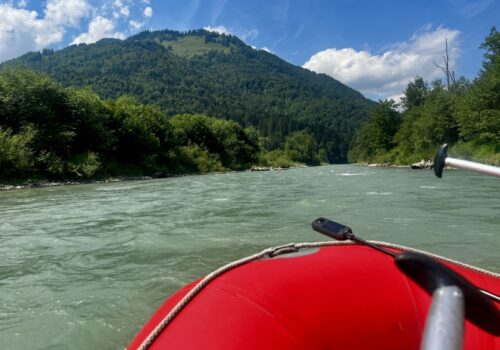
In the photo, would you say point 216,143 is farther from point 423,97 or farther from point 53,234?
point 53,234

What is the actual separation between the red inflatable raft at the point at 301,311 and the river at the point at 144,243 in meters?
1.94

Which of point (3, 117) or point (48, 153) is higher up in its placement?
point (3, 117)

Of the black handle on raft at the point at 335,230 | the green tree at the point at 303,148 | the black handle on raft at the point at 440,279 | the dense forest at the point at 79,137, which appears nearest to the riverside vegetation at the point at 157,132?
the dense forest at the point at 79,137

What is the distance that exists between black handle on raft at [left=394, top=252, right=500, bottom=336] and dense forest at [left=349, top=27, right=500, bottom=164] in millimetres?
31038

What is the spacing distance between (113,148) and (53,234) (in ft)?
104

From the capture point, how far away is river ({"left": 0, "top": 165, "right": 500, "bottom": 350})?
3.93 m

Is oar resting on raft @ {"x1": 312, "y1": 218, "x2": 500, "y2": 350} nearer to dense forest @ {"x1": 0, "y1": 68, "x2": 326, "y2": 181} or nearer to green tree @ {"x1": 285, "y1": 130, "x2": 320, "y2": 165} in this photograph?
dense forest @ {"x1": 0, "y1": 68, "x2": 326, "y2": 181}

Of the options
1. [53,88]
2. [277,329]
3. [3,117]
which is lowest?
[277,329]

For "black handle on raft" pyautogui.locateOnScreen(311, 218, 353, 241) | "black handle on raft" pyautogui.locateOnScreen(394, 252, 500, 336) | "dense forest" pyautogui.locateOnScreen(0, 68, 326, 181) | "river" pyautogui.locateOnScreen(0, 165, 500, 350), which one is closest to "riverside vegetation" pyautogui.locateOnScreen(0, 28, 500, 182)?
"dense forest" pyautogui.locateOnScreen(0, 68, 326, 181)

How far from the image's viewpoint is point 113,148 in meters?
38.2

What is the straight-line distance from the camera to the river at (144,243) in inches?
155

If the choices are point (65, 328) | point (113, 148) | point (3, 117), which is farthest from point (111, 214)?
point (113, 148)

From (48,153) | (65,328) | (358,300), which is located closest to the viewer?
(358,300)

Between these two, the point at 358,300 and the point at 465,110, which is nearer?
the point at 358,300
